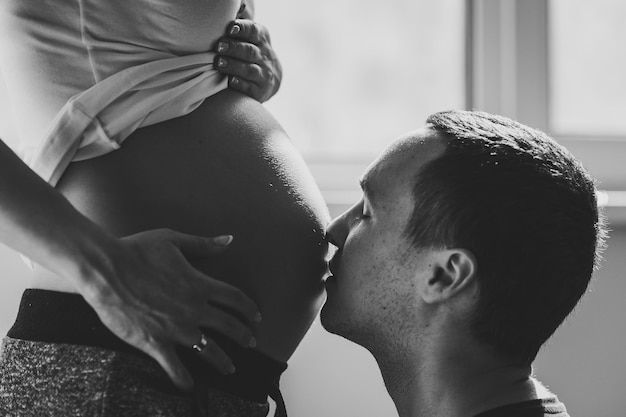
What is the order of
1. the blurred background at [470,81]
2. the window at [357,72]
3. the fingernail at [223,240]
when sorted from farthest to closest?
the window at [357,72]
the blurred background at [470,81]
the fingernail at [223,240]

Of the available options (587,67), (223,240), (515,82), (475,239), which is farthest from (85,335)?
(587,67)

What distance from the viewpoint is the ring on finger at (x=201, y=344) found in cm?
75

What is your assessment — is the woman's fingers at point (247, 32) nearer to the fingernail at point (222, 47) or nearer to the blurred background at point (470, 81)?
the fingernail at point (222, 47)

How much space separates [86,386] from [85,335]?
0.16 feet

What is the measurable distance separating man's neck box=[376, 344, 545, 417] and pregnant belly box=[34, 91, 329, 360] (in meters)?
0.16

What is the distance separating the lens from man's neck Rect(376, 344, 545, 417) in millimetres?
961

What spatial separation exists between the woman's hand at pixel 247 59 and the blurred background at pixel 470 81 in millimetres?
571

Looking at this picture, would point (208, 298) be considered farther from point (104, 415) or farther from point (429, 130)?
point (429, 130)

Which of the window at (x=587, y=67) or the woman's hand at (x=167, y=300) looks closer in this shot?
the woman's hand at (x=167, y=300)

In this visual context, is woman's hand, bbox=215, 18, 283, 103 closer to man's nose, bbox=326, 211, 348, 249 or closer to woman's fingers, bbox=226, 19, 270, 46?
woman's fingers, bbox=226, 19, 270, 46

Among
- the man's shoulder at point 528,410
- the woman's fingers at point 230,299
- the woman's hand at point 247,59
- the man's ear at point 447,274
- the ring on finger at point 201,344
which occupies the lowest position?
the man's shoulder at point 528,410

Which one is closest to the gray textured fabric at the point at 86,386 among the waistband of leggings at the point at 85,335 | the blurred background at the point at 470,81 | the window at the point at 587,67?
the waistband of leggings at the point at 85,335

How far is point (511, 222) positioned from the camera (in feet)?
3.07

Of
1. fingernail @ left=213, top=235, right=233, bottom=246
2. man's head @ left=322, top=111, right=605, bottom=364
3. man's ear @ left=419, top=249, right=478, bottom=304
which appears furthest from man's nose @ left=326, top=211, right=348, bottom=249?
fingernail @ left=213, top=235, right=233, bottom=246
